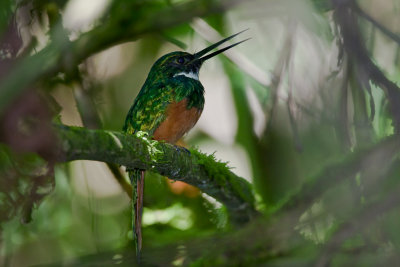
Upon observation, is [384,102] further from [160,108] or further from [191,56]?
[191,56]

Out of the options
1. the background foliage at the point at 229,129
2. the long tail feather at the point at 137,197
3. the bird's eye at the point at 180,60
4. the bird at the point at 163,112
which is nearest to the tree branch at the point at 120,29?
the background foliage at the point at 229,129

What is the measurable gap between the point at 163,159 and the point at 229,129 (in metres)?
2.23

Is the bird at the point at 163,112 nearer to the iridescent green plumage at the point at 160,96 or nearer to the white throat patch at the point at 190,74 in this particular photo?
the iridescent green plumage at the point at 160,96

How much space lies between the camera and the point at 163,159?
1.97 meters

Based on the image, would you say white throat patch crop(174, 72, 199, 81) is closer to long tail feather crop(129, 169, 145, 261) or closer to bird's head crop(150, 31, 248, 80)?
bird's head crop(150, 31, 248, 80)

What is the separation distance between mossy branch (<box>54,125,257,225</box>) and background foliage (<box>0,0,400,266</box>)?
0.09m

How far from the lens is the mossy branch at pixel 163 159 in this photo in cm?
136

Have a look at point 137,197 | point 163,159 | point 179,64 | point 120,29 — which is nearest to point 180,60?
point 179,64

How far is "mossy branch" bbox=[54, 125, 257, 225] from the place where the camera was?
4.45 feet

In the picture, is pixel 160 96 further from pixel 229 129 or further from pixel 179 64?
pixel 229 129

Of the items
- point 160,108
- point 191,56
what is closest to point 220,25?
point 191,56

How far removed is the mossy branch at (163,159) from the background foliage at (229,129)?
0.09 meters

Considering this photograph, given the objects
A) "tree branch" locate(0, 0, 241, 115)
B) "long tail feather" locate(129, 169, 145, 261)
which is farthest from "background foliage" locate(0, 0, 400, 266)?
"long tail feather" locate(129, 169, 145, 261)

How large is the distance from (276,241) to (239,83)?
206cm
